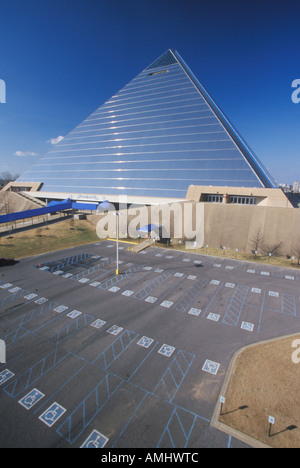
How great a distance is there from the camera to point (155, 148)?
63375 mm

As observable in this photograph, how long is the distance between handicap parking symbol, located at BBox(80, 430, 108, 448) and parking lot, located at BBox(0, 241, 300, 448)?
0.04 meters

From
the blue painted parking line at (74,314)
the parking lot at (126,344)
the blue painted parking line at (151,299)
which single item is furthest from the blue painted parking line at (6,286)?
the blue painted parking line at (151,299)

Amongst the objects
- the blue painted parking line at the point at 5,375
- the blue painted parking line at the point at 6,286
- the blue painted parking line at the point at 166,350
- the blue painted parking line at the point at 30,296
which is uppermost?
the blue painted parking line at the point at 6,286

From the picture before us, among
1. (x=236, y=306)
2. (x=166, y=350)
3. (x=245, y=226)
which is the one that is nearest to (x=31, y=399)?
(x=166, y=350)

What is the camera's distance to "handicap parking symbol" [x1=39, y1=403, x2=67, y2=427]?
994 cm

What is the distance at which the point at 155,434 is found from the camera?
9.46 meters

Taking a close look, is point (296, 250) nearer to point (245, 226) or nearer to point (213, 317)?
point (245, 226)

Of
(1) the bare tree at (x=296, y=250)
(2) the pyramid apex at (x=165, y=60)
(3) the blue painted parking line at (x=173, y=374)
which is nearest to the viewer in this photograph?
(3) the blue painted parking line at (x=173, y=374)

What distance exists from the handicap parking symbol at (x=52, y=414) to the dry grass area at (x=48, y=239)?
2518 centimetres

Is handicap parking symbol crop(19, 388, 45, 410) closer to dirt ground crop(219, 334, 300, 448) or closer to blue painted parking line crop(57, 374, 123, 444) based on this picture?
blue painted parking line crop(57, 374, 123, 444)

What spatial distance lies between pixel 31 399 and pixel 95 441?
397cm

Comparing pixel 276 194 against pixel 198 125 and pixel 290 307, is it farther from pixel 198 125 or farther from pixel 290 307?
pixel 198 125

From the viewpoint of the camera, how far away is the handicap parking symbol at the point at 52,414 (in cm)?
994

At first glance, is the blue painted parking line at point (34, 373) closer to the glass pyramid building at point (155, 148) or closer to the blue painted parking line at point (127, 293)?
the blue painted parking line at point (127, 293)
